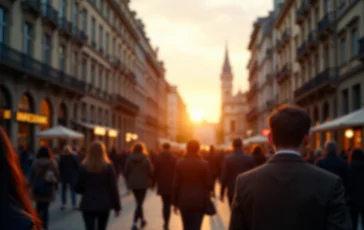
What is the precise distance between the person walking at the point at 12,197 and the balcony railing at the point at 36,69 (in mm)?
21554

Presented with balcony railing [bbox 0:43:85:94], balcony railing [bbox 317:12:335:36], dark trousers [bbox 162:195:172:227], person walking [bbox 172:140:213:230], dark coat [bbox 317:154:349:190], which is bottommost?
dark trousers [bbox 162:195:172:227]

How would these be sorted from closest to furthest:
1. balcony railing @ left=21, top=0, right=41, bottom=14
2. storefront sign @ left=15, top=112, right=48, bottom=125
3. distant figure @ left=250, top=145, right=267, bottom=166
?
1. distant figure @ left=250, top=145, right=267, bottom=166
2. storefront sign @ left=15, top=112, right=48, bottom=125
3. balcony railing @ left=21, top=0, right=41, bottom=14

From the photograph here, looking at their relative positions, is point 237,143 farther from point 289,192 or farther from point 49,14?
point 49,14

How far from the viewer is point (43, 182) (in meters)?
10.5

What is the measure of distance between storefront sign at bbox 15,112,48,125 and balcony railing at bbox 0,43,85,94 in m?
1.98

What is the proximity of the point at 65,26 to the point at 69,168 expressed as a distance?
18878 millimetres

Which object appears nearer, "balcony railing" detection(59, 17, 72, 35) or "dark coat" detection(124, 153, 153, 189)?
"dark coat" detection(124, 153, 153, 189)

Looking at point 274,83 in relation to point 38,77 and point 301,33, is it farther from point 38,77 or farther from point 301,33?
point 38,77

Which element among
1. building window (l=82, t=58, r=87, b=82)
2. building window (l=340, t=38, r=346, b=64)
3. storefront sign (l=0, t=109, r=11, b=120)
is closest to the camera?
storefront sign (l=0, t=109, r=11, b=120)

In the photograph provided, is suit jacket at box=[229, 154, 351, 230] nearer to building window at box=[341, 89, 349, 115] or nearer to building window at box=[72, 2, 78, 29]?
building window at box=[341, 89, 349, 115]

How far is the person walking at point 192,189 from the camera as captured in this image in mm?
8836

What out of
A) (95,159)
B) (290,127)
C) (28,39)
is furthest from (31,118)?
(290,127)

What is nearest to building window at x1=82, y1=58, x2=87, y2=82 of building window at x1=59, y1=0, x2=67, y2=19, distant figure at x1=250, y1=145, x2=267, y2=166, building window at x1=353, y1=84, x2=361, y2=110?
building window at x1=59, y1=0, x2=67, y2=19

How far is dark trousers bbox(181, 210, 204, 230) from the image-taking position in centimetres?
884
